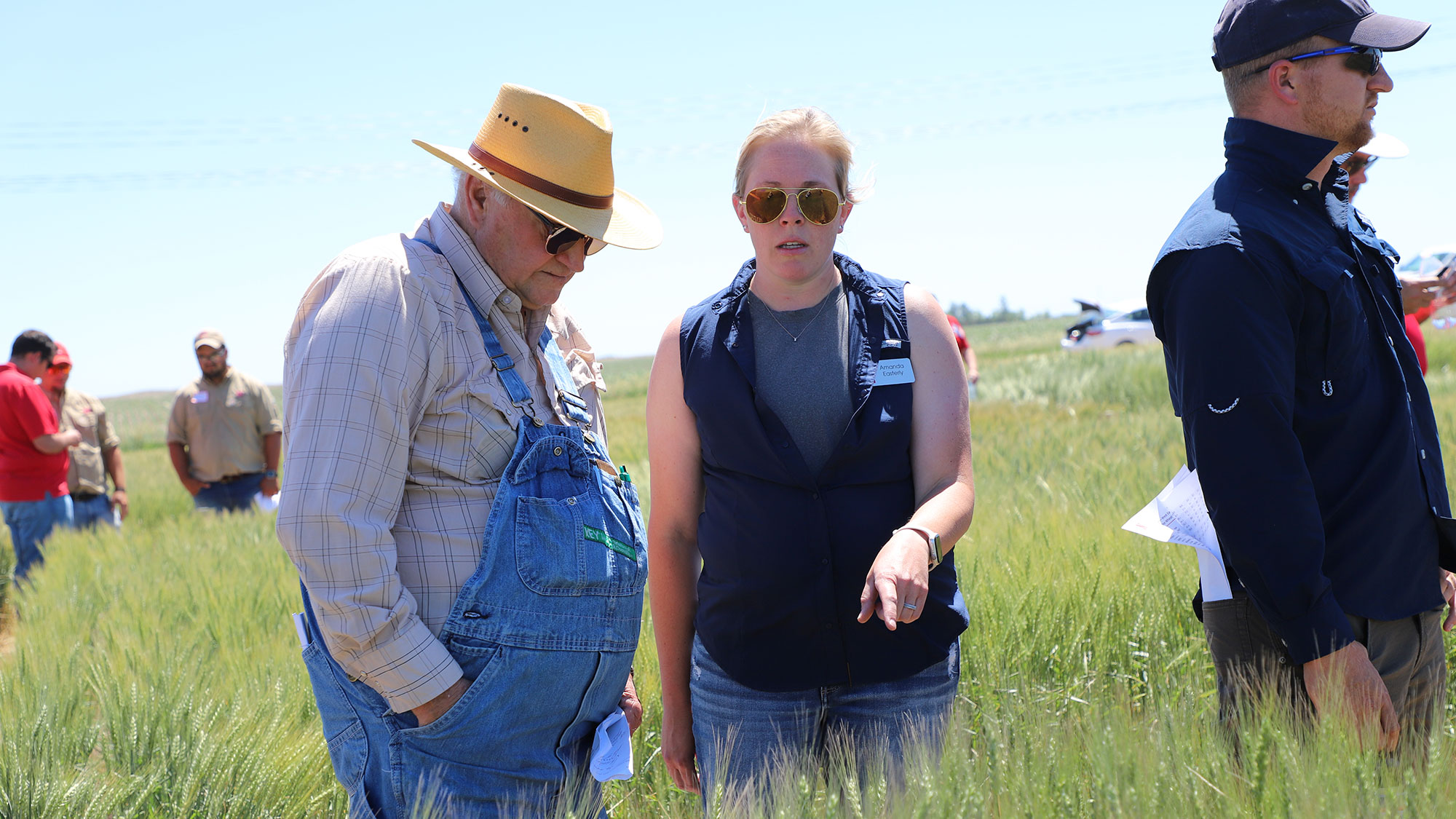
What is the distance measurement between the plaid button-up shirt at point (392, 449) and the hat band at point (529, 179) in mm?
167

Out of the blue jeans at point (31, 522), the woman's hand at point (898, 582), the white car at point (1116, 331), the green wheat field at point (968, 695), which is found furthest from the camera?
the white car at point (1116, 331)

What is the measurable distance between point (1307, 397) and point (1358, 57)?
2.20 feet

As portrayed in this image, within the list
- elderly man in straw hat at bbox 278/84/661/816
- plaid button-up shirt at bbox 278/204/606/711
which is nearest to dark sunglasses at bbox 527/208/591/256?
elderly man in straw hat at bbox 278/84/661/816

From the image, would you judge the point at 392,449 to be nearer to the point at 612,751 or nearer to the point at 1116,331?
the point at 612,751

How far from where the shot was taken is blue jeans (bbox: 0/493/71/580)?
23.9 ft

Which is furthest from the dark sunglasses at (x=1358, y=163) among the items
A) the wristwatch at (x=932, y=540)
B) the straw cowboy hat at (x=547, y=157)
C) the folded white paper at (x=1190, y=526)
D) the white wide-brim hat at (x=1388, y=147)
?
the straw cowboy hat at (x=547, y=157)

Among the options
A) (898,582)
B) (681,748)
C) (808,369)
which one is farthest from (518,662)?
(808,369)

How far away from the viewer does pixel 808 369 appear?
2133mm

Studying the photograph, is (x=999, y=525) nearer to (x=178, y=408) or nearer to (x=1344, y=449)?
(x=1344, y=449)

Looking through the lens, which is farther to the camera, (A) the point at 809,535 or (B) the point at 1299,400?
(A) the point at 809,535

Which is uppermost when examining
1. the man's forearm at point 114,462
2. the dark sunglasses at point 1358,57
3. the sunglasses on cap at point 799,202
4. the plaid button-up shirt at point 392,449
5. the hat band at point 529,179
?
the dark sunglasses at point 1358,57

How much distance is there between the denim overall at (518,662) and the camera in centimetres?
187

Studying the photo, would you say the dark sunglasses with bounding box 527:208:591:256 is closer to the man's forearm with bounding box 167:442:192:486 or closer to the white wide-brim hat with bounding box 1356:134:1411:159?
the white wide-brim hat with bounding box 1356:134:1411:159

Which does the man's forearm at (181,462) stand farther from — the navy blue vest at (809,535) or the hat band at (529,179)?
the navy blue vest at (809,535)
